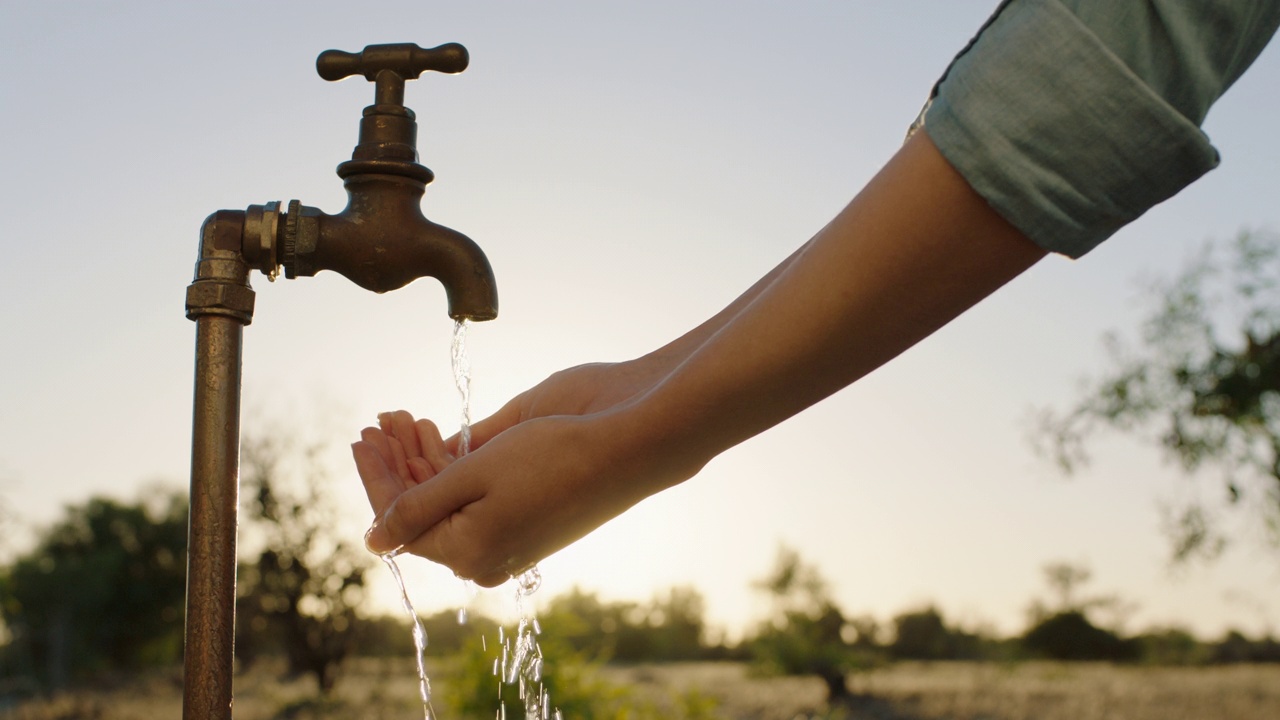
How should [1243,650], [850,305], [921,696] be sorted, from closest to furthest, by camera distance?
[850,305]
[921,696]
[1243,650]

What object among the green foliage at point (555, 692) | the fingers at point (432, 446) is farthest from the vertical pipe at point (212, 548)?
the green foliage at point (555, 692)

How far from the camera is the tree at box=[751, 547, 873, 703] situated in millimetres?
11031

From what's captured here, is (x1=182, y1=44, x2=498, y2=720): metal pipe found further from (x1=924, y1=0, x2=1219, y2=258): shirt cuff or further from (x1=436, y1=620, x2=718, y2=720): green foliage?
(x1=436, y1=620, x2=718, y2=720): green foliage

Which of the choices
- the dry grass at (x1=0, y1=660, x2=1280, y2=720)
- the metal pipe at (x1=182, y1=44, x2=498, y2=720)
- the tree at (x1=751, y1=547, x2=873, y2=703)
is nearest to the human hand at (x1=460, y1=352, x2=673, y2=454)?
the metal pipe at (x1=182, y1=44, x2=498, y2=720)

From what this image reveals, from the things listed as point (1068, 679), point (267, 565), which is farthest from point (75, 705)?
point (1068, 679)

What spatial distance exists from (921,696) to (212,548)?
10201 millimetres

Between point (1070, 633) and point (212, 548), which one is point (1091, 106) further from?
point (1070, 633)

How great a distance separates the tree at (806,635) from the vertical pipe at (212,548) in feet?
33.9

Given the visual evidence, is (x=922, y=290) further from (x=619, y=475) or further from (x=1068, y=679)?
(x=1068, y=679)

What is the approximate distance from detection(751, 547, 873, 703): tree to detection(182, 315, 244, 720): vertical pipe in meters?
10.3

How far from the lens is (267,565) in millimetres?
14266

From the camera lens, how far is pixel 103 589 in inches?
791

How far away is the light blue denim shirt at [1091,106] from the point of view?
2.21 feet

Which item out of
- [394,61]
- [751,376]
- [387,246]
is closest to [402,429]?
[387,246]
